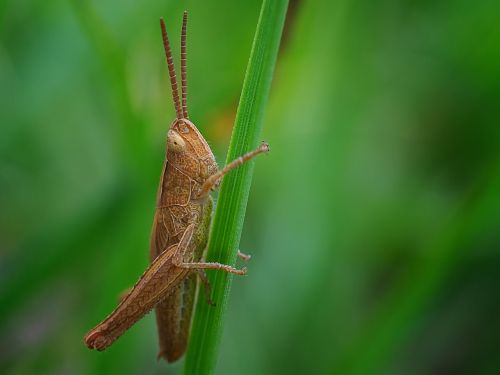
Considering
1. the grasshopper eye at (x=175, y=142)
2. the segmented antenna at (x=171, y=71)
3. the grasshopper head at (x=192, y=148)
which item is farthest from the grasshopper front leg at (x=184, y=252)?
the segmented antenna at (x=171, y=71)

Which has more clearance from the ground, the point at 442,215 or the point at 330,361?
the point at 442,215

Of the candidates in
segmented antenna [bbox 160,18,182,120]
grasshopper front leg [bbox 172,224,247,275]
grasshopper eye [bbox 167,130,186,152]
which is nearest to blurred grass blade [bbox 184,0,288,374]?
grasshopper front leg [bbox 172,224,247,275]

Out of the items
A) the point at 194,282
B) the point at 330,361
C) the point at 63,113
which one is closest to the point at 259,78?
the point at 194,282

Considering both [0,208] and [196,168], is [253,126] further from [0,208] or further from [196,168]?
[0,208]

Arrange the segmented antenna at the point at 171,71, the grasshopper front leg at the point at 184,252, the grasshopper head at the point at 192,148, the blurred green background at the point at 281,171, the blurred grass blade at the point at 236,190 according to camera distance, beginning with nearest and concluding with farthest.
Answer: the blurred grass blade at the point at 236,190
the segmented antenna at the point at 171,71
the grasshopper front leg at the point at 184,252
the grasshopper head at the point at 192,148
the blurred green background at the point at 281,171

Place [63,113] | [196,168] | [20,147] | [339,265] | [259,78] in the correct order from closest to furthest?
[259,78], [196,168], [339,265], [20,147], [63,113]

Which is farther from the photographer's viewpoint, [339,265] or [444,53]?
[444,53]

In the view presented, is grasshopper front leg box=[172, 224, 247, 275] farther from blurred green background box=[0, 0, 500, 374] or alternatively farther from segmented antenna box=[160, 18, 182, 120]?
segmented antenna box=[160, 18, 182, 120]

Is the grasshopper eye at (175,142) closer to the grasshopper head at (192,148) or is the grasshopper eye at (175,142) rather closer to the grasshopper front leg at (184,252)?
the grasshopper head at (192,148)
